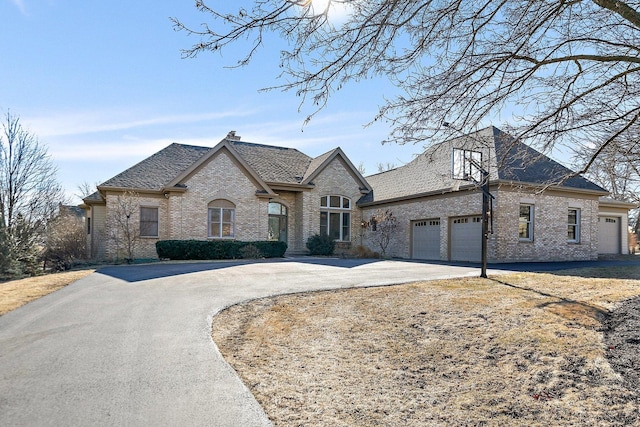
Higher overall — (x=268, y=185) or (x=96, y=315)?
(x=268, y=185)

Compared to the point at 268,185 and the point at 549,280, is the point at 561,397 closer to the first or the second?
the point at 549,280

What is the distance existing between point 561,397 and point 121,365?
517cm

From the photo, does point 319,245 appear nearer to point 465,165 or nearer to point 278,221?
point 278,221

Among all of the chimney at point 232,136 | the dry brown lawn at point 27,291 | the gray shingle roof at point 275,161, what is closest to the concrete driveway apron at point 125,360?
the dry brown lawn at point 27,291

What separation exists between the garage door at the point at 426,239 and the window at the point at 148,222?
45.0 feet

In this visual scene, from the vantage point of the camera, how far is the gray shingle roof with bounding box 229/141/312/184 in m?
25.8

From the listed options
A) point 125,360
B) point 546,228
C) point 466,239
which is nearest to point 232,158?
point 466,239

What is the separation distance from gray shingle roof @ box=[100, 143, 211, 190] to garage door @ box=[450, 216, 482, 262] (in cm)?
1359

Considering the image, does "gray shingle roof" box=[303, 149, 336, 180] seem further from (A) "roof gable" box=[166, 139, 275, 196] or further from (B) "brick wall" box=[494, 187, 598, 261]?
(B) "brick wall" box=[494, 187, 598, 261]

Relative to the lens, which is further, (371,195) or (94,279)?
(371,195)

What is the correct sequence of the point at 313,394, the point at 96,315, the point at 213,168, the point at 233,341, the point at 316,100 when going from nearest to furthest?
1. the point at 313,394
2. the point at 316,100
3. the point at 233,341
4. the point at 96,315
5. the point at 213,168

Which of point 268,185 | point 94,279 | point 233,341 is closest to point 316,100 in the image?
point 233,341

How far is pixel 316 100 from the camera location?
18.3ft

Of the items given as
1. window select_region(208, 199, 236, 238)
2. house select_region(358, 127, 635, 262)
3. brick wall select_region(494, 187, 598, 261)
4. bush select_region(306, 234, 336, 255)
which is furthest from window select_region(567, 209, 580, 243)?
window select_region(208, 199, 236, 238)
